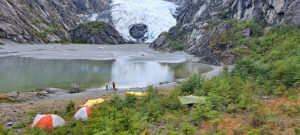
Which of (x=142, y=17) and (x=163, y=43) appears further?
(x=142, y=17)

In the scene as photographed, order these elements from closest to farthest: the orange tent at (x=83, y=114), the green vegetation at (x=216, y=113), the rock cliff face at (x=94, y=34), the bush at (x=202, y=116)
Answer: the green vegetation at (x=216, y=113), the bush at (x=202, y=116), the orange tent at (x=83, y=114), the rock cliff face at (x=94, y=34)

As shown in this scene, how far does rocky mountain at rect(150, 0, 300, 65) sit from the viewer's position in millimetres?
32144

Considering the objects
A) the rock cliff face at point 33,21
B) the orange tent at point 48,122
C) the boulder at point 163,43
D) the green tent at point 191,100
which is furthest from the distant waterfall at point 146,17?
the orange tent at point 48,122

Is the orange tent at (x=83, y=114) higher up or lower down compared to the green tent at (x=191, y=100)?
lower down

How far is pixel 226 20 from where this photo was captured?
54594 millimetres

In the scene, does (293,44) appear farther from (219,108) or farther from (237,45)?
(219,108)

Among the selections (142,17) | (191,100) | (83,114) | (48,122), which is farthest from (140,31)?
(48,122)

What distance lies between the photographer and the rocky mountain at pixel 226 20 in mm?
32144

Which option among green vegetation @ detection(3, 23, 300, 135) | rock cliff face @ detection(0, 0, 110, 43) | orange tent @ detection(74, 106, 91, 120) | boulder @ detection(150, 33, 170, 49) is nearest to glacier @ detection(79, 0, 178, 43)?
rock cliff face @ detection(0, 0, 110, 43)

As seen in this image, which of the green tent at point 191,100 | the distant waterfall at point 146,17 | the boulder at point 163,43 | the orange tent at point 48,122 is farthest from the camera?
the distant waterfall at point 146,17

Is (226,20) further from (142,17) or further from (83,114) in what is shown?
(142,17)

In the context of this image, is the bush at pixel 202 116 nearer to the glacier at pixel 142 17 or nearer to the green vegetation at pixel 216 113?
the green vegetation at pixel 216 113

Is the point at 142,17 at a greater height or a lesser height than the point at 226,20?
greater

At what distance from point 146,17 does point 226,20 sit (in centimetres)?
10641
